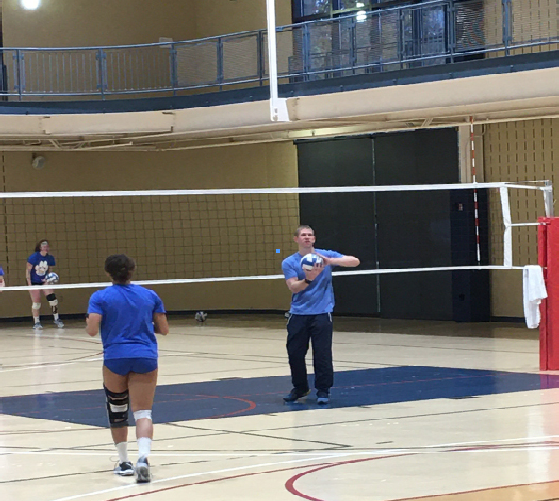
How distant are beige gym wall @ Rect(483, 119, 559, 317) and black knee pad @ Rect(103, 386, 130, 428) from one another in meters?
12.8

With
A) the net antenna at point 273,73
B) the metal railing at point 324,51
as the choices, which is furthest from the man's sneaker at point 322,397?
the metal railing at point 324,51

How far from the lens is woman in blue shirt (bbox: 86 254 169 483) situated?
669cm

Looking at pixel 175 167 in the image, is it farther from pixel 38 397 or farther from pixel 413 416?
pixel 413 416

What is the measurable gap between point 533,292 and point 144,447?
6.46m

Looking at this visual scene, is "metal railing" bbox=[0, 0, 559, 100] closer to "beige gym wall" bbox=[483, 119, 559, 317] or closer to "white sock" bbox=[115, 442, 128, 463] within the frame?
"beige gym wall" bbox=[483, 119, 559, 317]

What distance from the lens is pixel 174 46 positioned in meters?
19.8

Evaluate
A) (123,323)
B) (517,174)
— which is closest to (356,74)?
(517,174)

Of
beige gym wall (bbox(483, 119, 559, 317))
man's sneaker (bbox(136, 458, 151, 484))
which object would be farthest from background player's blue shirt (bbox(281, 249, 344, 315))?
beige gym wall (bbox(483, 119, 559, 317))

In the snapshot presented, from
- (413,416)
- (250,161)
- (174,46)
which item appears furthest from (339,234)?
(413,416)

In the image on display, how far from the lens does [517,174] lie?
753 inches

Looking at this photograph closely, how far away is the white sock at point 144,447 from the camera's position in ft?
21.5

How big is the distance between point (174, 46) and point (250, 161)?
425 centimetres

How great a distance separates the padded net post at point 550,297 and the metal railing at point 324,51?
13.0ft

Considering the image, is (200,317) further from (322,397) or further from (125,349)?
(125,349)
